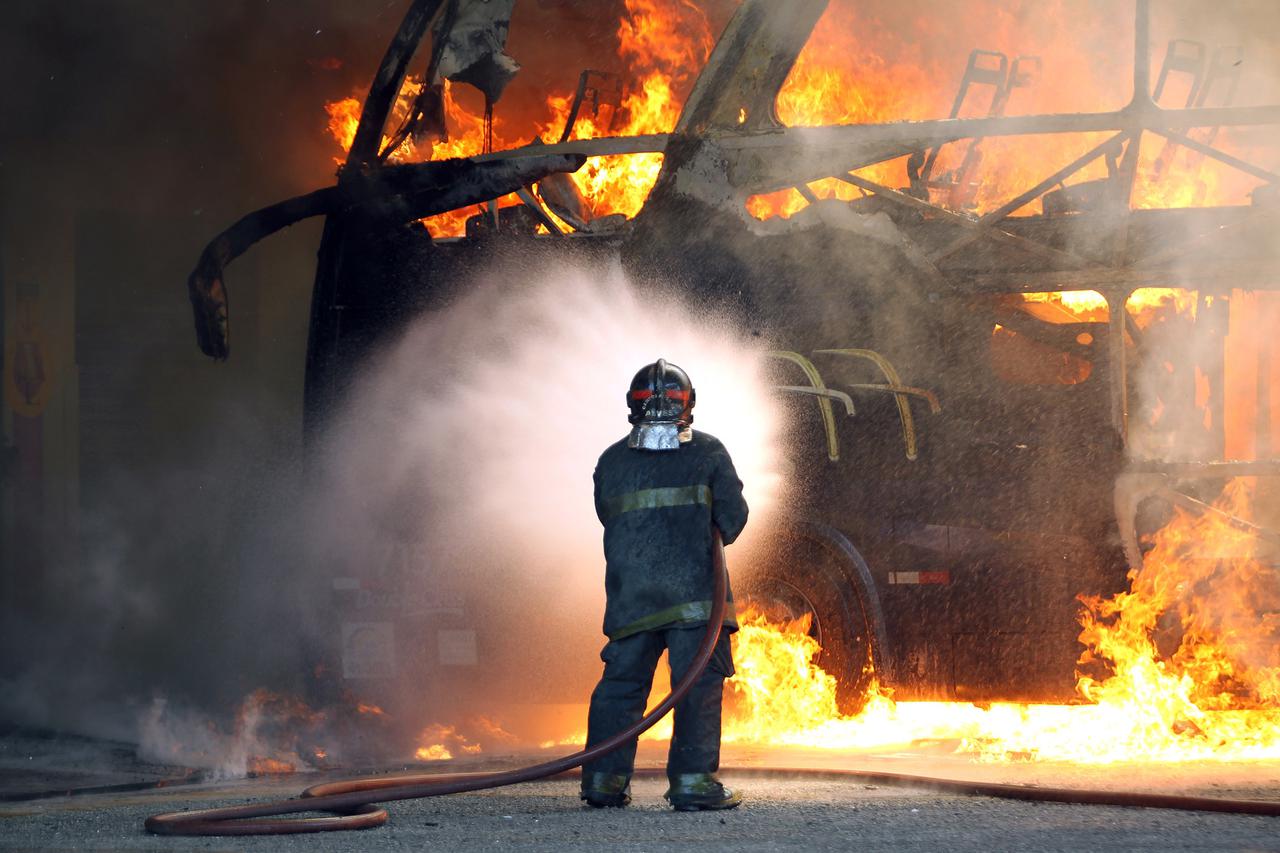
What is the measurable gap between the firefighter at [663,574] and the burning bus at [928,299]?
4.97ft

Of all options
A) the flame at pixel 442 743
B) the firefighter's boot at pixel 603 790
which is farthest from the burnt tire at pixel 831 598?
the firefighter's boot at pixel 603 790

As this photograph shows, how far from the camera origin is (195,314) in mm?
8445

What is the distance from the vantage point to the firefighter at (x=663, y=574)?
204 inches

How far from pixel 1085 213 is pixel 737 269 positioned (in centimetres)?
148

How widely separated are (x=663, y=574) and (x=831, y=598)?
172 centimetres

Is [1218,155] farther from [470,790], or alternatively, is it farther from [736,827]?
[470,790]

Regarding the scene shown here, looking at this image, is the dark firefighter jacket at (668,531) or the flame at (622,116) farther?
the flame at (622,116)

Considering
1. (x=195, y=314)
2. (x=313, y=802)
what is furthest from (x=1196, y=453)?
(x=195, y=314)

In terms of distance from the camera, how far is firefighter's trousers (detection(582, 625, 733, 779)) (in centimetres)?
516

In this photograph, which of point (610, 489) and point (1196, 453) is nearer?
point (610, 489)

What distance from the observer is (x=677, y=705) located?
16.8 ft

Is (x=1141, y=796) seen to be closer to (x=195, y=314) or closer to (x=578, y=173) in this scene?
(x=578, y=173)

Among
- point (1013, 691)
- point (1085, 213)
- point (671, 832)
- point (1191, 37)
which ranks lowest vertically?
point (671, 832)

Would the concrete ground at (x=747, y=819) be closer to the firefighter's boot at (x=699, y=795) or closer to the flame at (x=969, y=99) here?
the firefighter's boot at (x=699, y=795)
